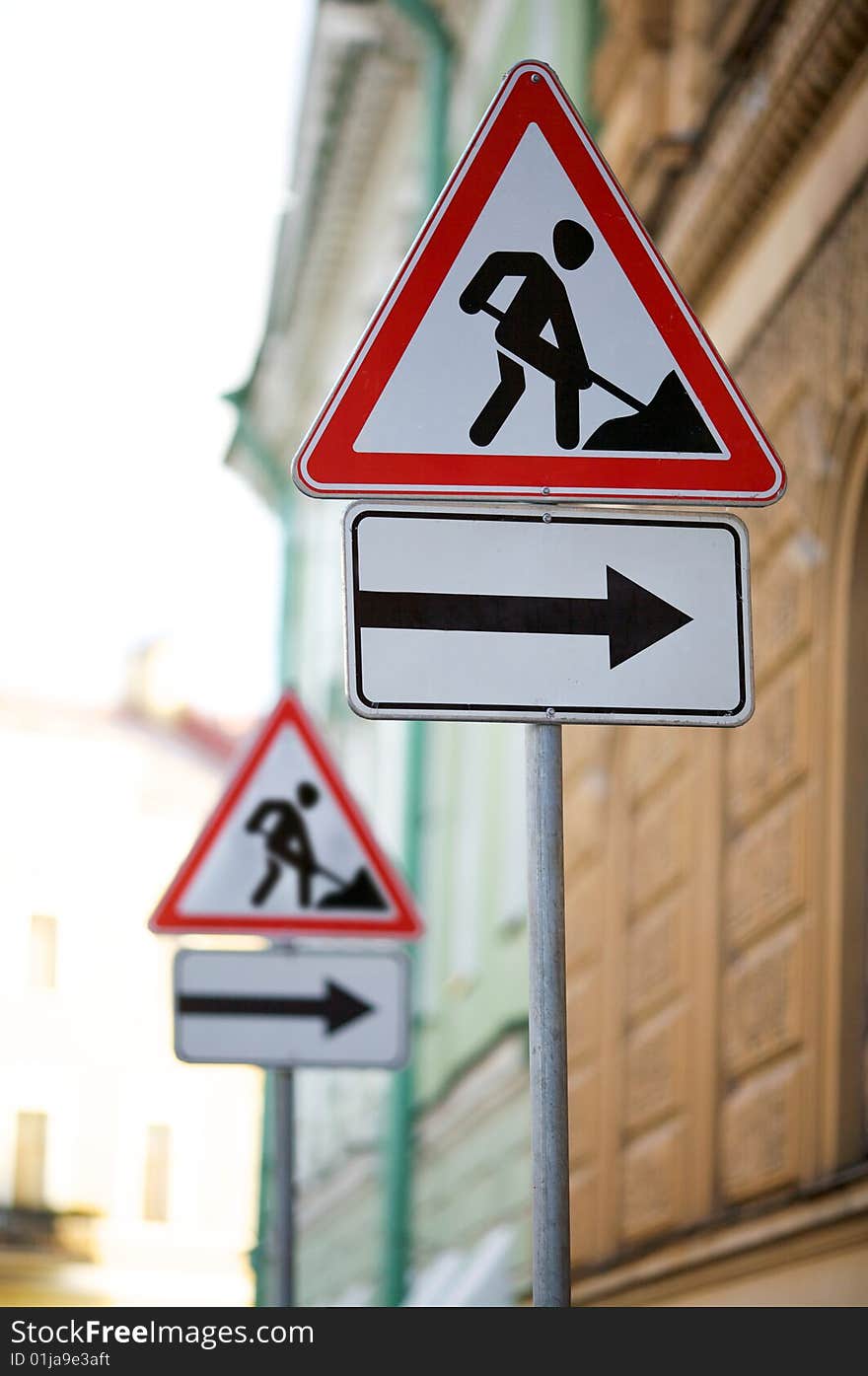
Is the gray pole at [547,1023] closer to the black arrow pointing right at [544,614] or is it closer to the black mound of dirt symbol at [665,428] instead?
the black arrow pointing right at [544,614]

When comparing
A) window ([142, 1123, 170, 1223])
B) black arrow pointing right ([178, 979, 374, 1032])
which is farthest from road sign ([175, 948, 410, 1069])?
window ([142, 1123, 170, 1223])

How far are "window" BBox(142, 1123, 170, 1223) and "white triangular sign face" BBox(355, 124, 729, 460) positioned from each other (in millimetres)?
34580

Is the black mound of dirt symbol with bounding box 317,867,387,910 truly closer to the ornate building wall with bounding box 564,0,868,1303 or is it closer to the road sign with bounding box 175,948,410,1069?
the road sign with bounding box 175,948,410,1069

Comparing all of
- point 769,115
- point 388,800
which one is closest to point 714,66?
point 769,115

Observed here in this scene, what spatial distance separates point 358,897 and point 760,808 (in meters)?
1.54

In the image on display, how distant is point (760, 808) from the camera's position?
24.2ft

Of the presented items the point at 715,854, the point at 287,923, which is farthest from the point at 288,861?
the point at 715,854

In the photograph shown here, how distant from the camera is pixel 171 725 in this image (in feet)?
135

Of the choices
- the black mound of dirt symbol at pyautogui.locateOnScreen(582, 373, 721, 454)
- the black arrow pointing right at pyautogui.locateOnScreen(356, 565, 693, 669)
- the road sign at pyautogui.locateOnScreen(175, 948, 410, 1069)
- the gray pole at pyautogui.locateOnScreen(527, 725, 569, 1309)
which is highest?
the black mound of dirt symbol at pyautogui.locateOnScreen(582, 373, 721, 454)

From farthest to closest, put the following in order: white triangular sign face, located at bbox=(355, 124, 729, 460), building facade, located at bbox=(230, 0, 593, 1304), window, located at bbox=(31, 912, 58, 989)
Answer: window, located at bbox=(31, 912, 58, 989) → building facade, located at bbox=(230, 0, 593, 1304) → white triangular sign face, located at bbox=(355, 124, 729, 460)

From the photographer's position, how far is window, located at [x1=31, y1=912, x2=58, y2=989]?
121ft

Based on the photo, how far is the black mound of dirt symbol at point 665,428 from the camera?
3352mm

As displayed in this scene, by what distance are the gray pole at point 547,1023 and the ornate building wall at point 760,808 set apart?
306 cm
